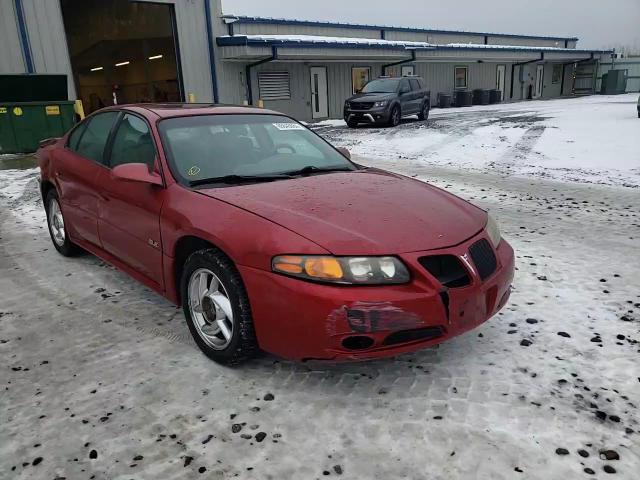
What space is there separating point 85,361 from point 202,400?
0.91m

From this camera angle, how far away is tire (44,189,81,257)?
4.85 metres

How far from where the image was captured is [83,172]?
13.7 ft

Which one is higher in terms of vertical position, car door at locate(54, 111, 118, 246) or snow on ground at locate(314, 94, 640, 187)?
car door at locate(54, 111, 118, 246)

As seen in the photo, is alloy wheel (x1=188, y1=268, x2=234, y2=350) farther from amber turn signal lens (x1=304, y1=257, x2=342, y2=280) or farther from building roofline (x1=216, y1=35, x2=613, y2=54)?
building roofline (x1=216, y1=35, x2=613, y2=54)

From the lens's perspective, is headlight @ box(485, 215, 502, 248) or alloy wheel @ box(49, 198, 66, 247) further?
alloy wheel @ box(49, 198, 66, 247)

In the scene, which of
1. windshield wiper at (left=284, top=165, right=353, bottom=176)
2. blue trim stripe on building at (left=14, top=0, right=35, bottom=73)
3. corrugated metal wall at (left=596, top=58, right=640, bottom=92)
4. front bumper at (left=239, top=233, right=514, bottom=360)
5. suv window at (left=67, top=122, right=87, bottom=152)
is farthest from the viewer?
corrugated metal wall at (left=596, top=58, right=640, bottom=92)

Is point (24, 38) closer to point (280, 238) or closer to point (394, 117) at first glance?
point (394, 117)

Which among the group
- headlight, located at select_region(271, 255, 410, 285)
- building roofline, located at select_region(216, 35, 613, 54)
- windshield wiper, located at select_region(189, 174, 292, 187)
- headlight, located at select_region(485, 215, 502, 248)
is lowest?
headlight, located at select_region(485, 215, 502, 248)

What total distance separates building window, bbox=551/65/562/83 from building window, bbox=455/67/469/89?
41.7 feet

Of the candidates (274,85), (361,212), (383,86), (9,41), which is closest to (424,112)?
(383,86)

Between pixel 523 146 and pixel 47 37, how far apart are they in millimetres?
14071

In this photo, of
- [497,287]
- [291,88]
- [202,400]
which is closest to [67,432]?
[202,400]

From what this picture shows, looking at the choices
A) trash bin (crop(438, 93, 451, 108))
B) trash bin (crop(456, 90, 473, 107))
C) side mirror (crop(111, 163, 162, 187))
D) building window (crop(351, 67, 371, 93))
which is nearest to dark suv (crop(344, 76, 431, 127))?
building window (crop(351, 67, 371, 93))

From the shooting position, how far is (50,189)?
16.4ft
